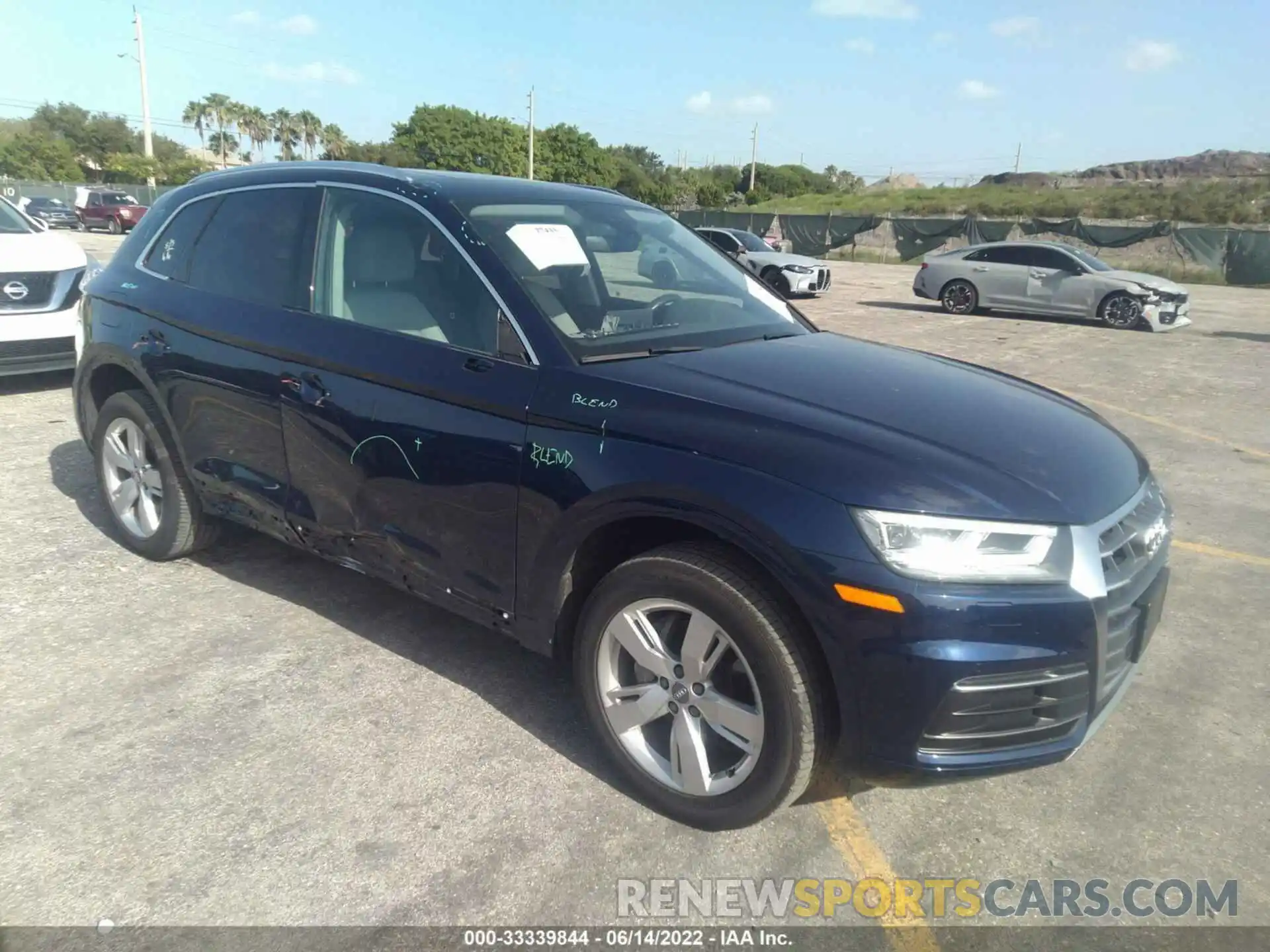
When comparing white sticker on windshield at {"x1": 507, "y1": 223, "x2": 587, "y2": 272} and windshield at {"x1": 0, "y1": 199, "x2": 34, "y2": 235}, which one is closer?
white sticker on windshield at {"x1": 507, "y1": 223, "x2": 587, "y2": 272}

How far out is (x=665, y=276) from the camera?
3.72 m

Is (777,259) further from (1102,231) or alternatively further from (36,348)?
(1102,231)

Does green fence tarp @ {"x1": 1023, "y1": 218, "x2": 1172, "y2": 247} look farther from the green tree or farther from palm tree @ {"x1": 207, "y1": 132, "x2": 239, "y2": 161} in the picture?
palm tree @ {"x1": 207, "y1": 132, "x2": 239, "y2": 161}

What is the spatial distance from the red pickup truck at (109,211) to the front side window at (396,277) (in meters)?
37.5

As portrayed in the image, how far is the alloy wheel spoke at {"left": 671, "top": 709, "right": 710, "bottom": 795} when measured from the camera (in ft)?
8.73

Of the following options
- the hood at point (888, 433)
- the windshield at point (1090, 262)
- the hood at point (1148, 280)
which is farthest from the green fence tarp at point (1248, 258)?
the hood at point (888, 433)

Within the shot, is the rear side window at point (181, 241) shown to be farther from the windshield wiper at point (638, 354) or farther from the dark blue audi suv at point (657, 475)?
the windshield wiper at point (638, 354)

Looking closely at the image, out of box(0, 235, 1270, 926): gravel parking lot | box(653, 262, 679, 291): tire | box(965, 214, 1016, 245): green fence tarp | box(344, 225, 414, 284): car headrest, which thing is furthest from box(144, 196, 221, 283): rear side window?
box(965, 214, 1016, 245): green fence tarp

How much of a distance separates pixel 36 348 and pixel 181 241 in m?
4.26

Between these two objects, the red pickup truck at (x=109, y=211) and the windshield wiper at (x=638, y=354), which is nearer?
the windshield wiper at (x=638, y=354)

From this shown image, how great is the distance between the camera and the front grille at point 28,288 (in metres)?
7.25

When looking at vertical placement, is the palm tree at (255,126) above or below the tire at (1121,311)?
above

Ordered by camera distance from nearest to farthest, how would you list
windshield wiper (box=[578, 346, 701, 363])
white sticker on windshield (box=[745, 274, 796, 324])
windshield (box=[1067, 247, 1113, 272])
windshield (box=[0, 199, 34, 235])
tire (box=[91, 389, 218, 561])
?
windshield wiper (box=[578, 346, 701, 363]) < white sticker on windshield (box=[745, 274, 796, 324]) < tire (box=[91, 389, 218, 561]) < windshield (box=[0, 199, 34, 235]) < windshield (box=[1067, 247, 1113, 272])

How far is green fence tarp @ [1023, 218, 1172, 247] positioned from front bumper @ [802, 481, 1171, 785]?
30713 mm
